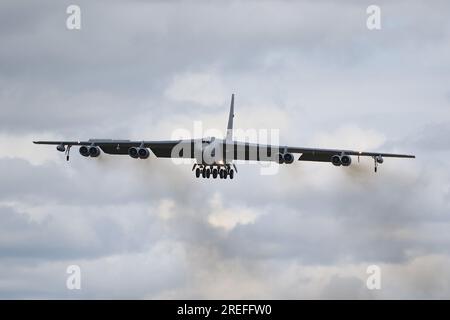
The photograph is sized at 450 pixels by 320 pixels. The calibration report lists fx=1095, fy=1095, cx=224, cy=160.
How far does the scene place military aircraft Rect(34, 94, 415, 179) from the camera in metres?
66.9

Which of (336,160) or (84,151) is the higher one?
(84,151)

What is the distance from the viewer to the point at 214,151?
218 feet

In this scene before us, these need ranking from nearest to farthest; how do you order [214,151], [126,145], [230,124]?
[214,151] < [126,145] < [230,124]

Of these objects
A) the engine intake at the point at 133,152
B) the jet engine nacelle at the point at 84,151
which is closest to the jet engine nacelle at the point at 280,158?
the engine intake at the point at 133,152

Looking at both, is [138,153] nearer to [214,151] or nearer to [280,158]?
[214,151]

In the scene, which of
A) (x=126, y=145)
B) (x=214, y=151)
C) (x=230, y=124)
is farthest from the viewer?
(x=230, y=124)

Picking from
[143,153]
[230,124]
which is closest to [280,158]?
[143,153]

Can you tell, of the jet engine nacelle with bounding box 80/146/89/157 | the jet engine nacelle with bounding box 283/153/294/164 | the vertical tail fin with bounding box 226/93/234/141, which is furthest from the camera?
the vertical tail fin with bounding box 226/93/234/141

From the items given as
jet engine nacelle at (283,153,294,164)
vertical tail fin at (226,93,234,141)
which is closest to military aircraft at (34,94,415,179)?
jet engine nacelle at (283,153,294,164)

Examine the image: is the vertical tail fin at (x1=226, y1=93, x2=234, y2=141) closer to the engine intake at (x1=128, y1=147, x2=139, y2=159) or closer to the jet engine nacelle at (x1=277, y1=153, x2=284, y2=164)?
the jet engine nacelle at (x1=277, y1=153, x2=284, y2=164)
